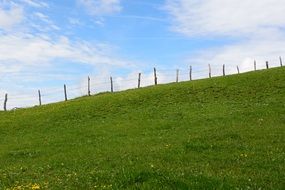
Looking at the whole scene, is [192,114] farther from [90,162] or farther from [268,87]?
[90,162]

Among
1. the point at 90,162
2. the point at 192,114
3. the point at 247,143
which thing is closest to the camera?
the point at 90,162

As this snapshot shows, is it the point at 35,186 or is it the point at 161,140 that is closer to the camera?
the point at 35,186

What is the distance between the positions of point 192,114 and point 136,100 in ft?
44.0

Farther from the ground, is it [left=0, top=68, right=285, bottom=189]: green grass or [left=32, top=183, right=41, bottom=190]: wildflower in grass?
[left=0, top=68, right=285, bottom=189]: green grass

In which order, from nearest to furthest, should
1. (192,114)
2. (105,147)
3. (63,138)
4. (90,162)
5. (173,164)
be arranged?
(173,164)
(90,162)
(105,147)
(63,138)
(192,114)

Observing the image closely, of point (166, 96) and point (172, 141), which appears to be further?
point (166, 96)

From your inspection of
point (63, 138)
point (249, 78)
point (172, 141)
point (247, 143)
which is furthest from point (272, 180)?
point (249, 78)

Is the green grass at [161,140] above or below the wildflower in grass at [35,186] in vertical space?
above

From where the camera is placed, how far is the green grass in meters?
15.3

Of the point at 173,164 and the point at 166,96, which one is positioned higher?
the point at 166,96

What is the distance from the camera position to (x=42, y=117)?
47.5 meters

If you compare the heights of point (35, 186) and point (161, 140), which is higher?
point (161, 140)

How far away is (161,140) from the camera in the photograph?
87.2 feet

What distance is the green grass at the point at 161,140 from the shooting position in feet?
50.2
